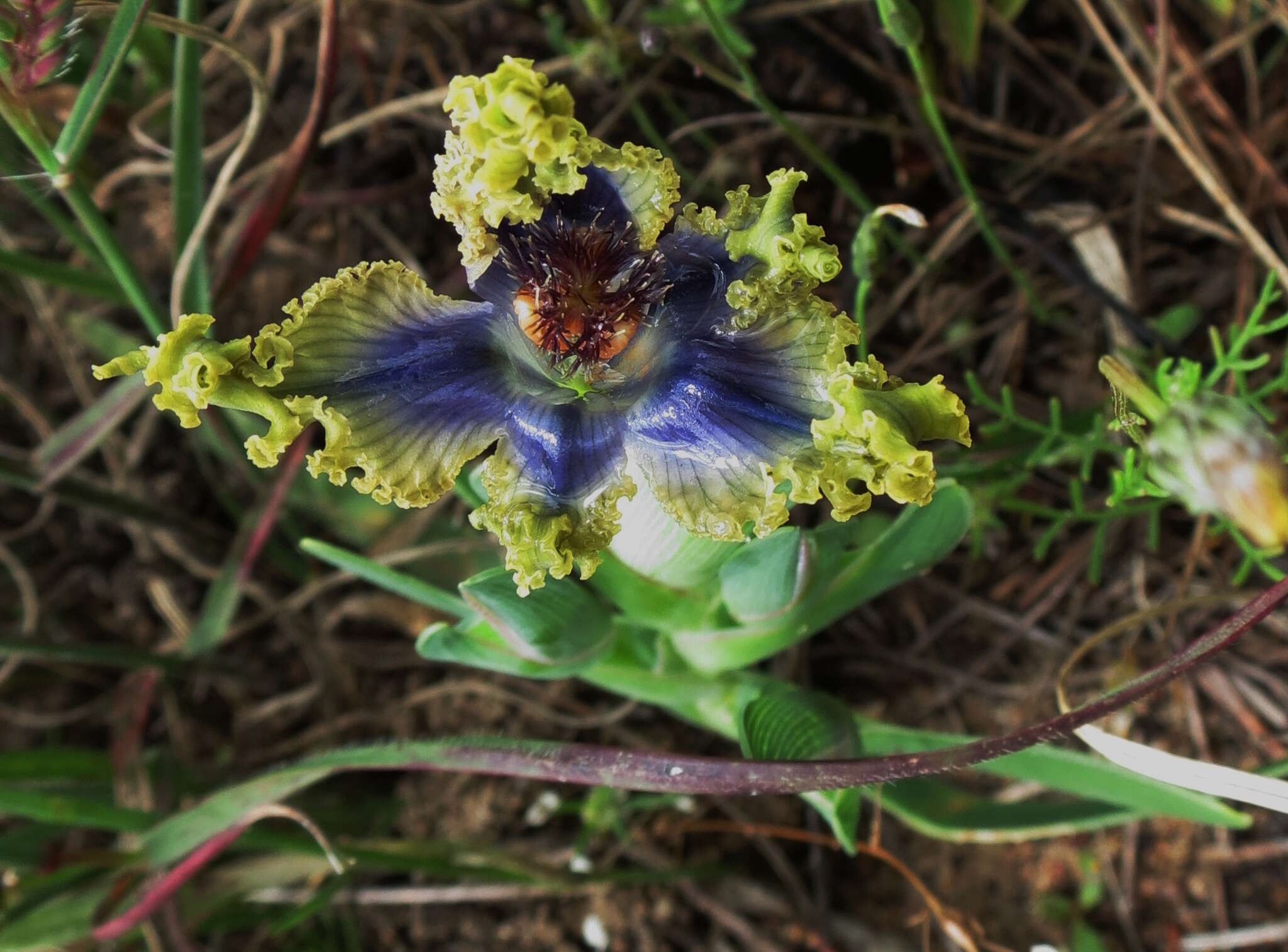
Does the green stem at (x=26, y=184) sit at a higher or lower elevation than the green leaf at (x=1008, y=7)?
lower

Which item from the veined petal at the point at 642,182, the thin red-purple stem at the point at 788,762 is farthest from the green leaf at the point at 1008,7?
the thin red-purple stem at the point at 788,762

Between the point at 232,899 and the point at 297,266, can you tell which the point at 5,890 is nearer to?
the point at 232,899

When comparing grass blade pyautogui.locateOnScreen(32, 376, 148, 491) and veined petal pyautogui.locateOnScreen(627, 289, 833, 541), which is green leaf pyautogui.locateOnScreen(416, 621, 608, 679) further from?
grass blade pyautogui.locateOnScreen(32, 376, 148, 491)

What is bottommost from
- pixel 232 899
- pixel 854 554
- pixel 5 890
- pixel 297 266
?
pixel 232 899

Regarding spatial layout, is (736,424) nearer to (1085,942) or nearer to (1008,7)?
(1008,7)

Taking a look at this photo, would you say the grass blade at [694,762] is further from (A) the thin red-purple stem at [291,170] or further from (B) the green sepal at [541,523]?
(A) the thin red-purple stem at [291,170]

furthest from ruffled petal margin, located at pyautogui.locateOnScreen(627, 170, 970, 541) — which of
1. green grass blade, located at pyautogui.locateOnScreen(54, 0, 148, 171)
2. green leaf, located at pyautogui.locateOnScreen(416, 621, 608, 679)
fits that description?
green grass blade, located at pyautogui.locateOnScreen(54, 0, 148, 171)

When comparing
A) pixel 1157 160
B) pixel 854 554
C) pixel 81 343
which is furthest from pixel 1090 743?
pixel 81 343
